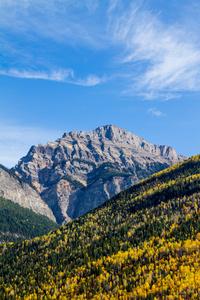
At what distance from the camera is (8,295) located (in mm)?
87500

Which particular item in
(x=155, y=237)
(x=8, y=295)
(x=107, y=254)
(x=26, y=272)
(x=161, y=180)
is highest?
(x=161, y=180)

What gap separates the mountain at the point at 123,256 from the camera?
68.4 m

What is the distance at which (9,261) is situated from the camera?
126125mm

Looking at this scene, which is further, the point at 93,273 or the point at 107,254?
the point at 107,254

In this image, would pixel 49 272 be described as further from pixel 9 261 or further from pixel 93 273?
pixel 9 261

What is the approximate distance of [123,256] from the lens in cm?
8881

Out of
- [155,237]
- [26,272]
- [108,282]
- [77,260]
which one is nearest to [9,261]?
[26,272]

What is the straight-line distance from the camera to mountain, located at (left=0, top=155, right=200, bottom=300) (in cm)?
6838

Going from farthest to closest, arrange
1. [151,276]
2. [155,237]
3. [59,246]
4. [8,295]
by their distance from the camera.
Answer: [59,246] → [155,237] → [8,295] → [151,276]

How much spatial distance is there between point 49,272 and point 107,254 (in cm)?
2558

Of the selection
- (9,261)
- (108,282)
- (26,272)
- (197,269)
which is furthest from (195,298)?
(9,261)

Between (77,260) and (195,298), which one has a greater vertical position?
(77,260)

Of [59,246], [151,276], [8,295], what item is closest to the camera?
[151,276]

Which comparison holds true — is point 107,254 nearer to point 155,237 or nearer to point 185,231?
point 155,237
